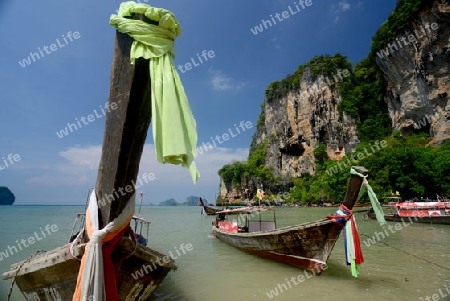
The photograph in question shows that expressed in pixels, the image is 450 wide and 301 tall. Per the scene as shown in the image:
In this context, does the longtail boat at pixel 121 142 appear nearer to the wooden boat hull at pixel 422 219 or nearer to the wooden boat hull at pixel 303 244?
the wooden boat hull at pixel 303 244

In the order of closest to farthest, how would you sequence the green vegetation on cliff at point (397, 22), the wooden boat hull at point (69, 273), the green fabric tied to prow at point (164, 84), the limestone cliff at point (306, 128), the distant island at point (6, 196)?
the green fabric tied to prow at point (164, 84) → the wooden boat hull at point (69, 273) → the green vegetation on cliff at point (397, 22) → the limestone cliff at point (306, 128) → the distant island at point (6, 196)

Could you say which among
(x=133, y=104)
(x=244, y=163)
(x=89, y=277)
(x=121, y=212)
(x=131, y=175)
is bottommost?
(x=89, y=277)

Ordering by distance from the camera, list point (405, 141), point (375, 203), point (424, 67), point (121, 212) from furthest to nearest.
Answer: point (405, 141)
point (424, 67)
point (375, 203)
point (121, 212)

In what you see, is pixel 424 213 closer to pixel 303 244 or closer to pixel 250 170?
pixel 303 244

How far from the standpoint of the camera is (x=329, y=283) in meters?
5.91

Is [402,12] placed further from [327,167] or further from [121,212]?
[121,212]

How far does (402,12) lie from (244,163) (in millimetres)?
50583

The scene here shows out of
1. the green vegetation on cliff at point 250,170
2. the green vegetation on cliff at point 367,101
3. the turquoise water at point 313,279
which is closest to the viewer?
the turquoise water at point 313,279

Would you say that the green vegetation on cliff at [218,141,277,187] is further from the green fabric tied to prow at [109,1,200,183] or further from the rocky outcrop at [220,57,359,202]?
the green fabric tied to prow at [109,1,200,183]

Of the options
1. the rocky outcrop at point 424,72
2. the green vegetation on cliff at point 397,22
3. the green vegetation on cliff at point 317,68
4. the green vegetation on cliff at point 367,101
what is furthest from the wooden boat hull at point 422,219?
the green vegetation on cliff at point 317,68

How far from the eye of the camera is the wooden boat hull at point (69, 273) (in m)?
2.52

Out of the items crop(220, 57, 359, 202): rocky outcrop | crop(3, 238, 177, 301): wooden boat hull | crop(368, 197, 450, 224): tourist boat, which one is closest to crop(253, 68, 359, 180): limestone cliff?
crop(220, 57, 359, 202): rocky outcrop

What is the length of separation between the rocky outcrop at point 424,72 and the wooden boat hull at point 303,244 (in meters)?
35.1

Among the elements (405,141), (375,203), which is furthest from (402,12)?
(375,203)
